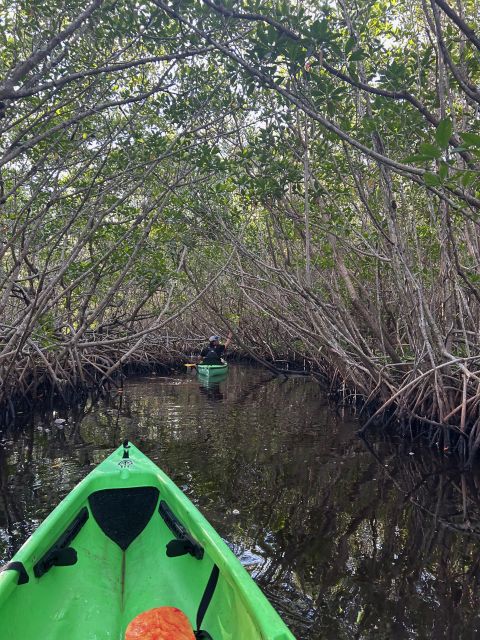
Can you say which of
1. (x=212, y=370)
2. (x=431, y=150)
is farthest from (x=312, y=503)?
(x=212, y=370)

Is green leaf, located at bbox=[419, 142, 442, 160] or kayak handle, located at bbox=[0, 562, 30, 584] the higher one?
green leaf, located at bbox=[419, 142, 442, 160]

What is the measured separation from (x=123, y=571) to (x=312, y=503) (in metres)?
2.23

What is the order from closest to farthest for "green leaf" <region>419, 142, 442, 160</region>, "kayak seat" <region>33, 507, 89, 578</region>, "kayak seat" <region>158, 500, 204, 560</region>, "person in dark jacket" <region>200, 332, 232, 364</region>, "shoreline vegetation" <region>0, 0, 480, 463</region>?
"green leaf" <region>419, 142, 442, 160</region>
"kayak seat" <region>33, 507, 89, 578</region>
"kayak seat" <region>158, 500, 204, 560</region>
"shoreline vegetation" <region>0, 0, 480, 463</region>
"person in dark jacket" <region>200, 332, 232, 364</region>

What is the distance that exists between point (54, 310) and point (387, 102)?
7525 mm

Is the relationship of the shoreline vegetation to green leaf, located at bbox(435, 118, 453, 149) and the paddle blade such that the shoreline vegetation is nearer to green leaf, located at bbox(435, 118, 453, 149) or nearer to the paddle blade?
green leaf, located at bbox(435, 118, 453, 149)

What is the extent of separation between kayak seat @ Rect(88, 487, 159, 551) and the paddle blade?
770mm

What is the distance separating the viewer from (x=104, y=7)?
452 centimetres

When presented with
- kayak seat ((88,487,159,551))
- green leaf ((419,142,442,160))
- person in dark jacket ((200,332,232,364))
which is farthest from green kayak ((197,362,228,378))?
green leaf ((419,142,442,160))

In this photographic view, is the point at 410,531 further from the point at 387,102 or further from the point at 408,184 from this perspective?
the point at 408,184

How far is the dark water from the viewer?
2871mm

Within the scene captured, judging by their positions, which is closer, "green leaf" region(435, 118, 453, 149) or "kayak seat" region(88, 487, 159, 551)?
"green leaf" region(435, 118, 453, 149)

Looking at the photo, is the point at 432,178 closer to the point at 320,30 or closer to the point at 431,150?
the point at 431,150

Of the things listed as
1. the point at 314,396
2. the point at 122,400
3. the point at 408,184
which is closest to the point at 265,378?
the point at 314,396

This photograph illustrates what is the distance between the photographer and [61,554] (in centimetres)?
247
